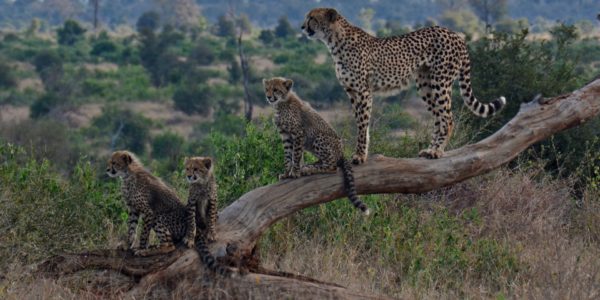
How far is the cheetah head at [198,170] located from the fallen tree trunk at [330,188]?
272mm

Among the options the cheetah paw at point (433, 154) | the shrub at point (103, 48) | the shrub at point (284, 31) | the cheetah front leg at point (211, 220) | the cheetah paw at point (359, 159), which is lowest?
the shrub at point (103, 48)

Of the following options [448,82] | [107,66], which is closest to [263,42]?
[107,66]

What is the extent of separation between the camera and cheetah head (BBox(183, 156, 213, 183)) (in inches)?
208

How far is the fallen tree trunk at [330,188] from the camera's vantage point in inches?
203

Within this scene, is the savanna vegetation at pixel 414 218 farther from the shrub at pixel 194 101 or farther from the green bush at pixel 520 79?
the shrub at pixel 194 101

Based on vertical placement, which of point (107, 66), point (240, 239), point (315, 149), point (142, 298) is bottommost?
point (107, 66)

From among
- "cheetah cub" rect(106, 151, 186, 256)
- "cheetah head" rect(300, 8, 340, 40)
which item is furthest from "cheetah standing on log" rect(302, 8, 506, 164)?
"cheetah cub" rect(106, 151, 186, 256)

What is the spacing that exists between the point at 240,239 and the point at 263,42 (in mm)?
37633

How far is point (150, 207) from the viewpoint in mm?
5387

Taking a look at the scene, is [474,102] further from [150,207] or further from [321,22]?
[150,207]

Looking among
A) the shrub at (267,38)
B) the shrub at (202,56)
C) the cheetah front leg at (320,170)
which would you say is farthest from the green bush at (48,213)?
the shrub at (267,38)

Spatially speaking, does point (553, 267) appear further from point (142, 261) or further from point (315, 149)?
point (142, 261)

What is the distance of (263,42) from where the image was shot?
42500mm

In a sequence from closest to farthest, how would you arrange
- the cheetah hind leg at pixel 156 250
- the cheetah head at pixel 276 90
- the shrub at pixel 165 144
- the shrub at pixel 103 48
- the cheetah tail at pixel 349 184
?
the cheetah hind leg at pixel 156 250 → the cheetah tail at pixel 349 184 → the cheetah head at pixel 276 90 → the shrub at pixel 165 144 → the shrub at pixel 103 48
